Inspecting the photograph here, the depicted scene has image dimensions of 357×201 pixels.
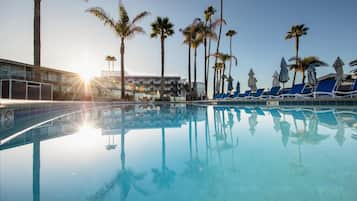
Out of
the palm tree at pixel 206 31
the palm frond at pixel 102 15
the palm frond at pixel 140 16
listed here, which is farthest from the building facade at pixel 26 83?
the palm tree at pixel 206 31

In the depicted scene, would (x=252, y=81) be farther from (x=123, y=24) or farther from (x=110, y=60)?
(x=110, y=60)

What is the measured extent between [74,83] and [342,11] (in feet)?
73.0

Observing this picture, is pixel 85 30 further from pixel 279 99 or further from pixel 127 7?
pixel 279 99

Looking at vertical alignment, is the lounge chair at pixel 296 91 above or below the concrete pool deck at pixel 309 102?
above

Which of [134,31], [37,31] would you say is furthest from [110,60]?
[37,31]

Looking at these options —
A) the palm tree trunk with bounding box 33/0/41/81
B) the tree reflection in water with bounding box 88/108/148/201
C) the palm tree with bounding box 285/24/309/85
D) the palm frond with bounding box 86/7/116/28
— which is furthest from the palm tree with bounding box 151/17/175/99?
the tree reflection in water with bounding box 88/108/148/201

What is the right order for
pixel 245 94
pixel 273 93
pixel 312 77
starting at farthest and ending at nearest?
pixel 245 94 < pixel 273 93 < pixel 312 77

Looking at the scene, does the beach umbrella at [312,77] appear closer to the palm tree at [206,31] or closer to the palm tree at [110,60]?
the palm tree at [206,31]

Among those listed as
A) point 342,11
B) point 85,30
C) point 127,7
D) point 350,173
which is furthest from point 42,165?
point 342,11

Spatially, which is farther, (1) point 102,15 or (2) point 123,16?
(2) point 123,16

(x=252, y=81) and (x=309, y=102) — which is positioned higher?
(x=252, y=81)

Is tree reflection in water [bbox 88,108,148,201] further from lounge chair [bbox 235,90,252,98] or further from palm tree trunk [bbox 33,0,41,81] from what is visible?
lounge chair [bbox 235,90,252,98]

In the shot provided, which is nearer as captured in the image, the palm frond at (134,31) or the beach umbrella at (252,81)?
the palm frond at (134,31)

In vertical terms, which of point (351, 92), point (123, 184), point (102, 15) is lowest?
point (123, 184)
